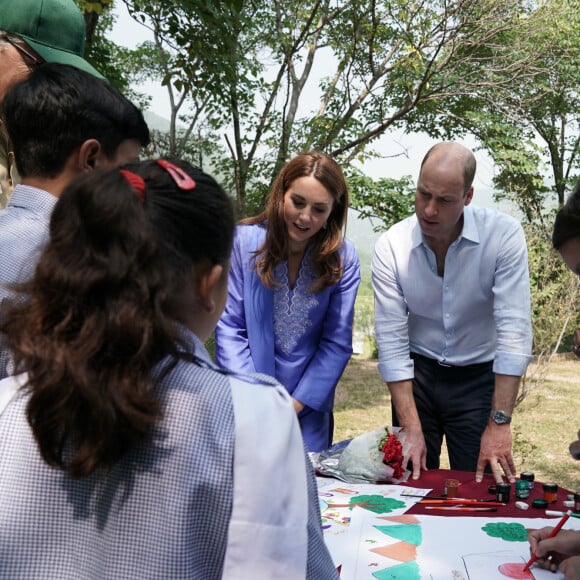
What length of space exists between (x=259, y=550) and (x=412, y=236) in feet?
7.11

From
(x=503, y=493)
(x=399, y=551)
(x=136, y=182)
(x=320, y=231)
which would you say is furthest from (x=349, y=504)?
(x=136, y=182)

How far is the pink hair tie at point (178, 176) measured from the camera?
39.1 inches

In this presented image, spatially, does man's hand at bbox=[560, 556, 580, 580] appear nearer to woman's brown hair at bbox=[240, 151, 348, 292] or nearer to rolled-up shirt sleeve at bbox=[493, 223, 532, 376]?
rolled-up shirt sleeve at bbox=[493, 223, 532, 376]

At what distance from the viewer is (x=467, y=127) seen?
1177 centimetres

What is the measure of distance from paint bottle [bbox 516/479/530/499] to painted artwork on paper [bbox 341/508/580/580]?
0.16 metres

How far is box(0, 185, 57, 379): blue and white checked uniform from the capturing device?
53.4 inches

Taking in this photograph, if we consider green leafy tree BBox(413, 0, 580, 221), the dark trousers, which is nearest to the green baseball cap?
the dark trousers

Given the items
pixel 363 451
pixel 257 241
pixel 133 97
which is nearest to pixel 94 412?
pixel 363 451

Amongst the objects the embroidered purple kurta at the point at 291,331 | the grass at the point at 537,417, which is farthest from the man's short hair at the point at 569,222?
the grass at the point at 537,417

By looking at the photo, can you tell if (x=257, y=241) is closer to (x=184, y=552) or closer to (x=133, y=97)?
(x=184, y=552)

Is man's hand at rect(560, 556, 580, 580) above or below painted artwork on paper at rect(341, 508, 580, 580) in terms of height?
above

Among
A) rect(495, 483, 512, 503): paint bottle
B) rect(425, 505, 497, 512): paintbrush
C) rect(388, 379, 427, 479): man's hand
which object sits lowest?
rect(425, 505, 497, 512): paintbrush

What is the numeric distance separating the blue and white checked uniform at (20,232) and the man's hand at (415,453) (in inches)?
55.8

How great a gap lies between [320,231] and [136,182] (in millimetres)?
1977
